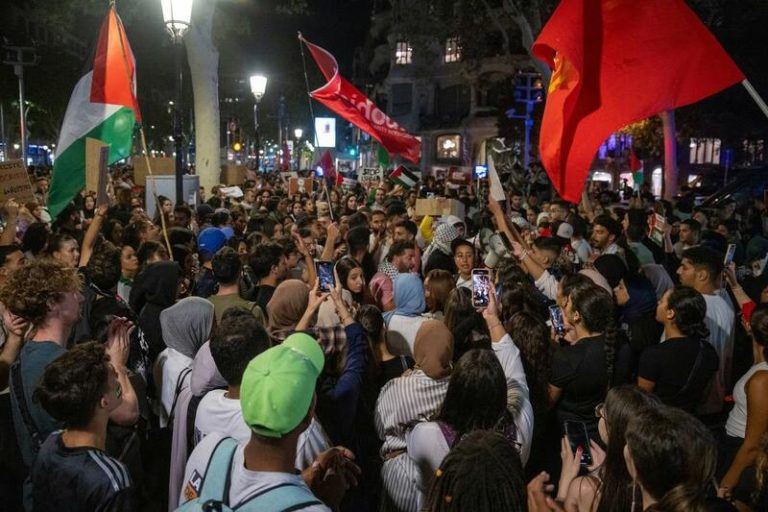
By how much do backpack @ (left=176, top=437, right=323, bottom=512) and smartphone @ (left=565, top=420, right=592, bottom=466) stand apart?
4.46 ft

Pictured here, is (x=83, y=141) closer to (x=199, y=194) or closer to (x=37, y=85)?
(x=199, y=194)

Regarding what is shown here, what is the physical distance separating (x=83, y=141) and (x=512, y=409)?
6564mm

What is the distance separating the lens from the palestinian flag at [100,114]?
320 inches

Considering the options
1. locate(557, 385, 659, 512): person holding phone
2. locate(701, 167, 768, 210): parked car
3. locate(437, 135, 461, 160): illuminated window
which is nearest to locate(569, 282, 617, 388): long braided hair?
locate(557, 385, 659, 512): person holding phone

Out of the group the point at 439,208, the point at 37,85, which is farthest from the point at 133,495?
the point at 37,85

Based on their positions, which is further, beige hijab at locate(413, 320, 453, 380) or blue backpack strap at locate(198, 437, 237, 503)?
beige hijab at locate(413, 320, 453, 380)

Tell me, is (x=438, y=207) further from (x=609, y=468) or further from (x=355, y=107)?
(x=609, y=468)

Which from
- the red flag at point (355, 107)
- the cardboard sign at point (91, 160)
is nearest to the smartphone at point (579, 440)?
the cardboard sign at point (91, 160)

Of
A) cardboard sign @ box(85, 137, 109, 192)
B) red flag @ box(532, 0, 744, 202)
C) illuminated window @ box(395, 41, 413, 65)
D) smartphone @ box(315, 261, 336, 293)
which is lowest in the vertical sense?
smartphone @ box(315, 261, 336, 293)

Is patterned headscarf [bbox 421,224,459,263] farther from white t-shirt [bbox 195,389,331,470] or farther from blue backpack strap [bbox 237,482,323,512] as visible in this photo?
blue backpack strap [bbox 237,482,323,512]

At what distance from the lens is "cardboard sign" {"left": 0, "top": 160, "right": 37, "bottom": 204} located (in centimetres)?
879

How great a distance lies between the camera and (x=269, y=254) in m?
6.09

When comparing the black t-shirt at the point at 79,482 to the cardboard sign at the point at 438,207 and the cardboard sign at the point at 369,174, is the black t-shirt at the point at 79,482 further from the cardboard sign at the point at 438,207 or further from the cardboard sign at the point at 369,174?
the cardboard sign at the point at 369,174

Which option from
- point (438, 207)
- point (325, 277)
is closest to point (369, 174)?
point (438, 207)
